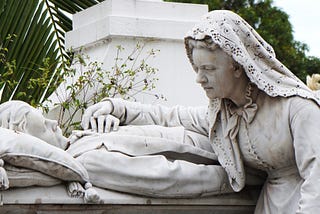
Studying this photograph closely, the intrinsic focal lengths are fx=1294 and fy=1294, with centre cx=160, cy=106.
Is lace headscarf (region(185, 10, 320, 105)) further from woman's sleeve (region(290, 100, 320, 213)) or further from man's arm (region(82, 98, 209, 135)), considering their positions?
man's arm (region(82, 98, 209, 135))

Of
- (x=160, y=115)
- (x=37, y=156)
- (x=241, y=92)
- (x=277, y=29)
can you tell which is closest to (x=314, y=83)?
(x=160, y=115)

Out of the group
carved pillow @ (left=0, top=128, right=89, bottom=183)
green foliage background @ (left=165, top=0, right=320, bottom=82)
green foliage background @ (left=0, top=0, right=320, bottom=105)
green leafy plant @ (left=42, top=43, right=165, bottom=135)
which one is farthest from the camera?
green foliage background @ (left=165, top=0, right=320, bottom=82)

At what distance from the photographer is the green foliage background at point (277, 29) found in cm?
2227

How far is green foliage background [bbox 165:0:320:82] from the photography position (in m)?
22.3

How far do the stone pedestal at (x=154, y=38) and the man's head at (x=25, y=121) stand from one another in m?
2.04

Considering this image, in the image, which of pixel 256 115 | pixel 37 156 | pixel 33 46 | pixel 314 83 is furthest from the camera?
pixel 33 46

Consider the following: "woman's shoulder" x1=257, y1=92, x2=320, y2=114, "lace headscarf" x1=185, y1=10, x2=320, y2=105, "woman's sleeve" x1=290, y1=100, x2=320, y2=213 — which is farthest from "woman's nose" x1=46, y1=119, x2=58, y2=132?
"woman's sleeve" x1=290, y1=100, x2=320, y2=213

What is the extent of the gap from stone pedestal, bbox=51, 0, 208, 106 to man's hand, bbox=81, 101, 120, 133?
163 centimetres

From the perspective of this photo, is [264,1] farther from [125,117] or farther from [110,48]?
[125,117]

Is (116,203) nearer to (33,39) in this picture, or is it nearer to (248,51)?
(248,51)

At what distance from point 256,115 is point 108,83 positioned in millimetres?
2104

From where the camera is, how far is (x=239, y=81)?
7.00 m

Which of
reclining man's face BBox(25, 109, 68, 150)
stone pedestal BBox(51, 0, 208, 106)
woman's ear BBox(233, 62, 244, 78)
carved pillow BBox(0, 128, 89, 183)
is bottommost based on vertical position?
carved pillow BBox(0, 128, 89, 183)

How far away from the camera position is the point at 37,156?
648cm
